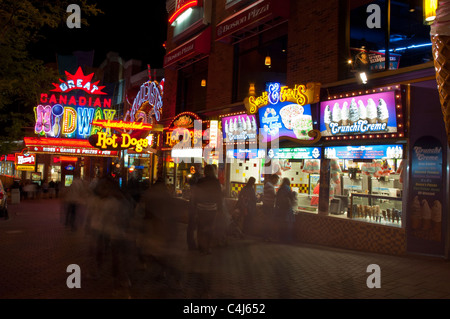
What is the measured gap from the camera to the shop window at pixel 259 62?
13.7m

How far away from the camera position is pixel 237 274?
274 inches

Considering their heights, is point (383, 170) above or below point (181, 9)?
below

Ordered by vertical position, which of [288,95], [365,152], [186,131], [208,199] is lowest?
[208,199]

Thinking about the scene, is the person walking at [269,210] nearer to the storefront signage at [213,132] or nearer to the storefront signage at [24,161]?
the storefront signage at [213,132]

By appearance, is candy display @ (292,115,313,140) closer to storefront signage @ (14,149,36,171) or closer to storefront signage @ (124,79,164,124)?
storefront signage @ (124,79,164,124)

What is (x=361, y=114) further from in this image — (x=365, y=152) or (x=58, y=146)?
(x=58, y=146)

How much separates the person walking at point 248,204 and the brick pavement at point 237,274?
4.90 feet

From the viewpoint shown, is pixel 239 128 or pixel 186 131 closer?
pixel 239 128

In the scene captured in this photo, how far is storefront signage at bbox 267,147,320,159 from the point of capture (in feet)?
35.6

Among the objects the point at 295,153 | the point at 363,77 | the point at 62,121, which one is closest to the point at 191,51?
the point at 295,153

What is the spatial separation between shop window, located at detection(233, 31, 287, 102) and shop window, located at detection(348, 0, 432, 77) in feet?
9.04

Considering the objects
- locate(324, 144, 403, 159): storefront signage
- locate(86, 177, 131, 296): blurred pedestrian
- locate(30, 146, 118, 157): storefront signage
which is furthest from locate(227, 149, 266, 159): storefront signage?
locate(30, 146, 118, 157): storefront signage

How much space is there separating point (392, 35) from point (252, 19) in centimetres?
465

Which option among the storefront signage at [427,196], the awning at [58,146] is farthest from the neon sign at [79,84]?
the storefront signage at [427,196]
